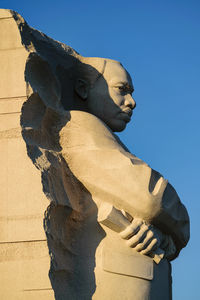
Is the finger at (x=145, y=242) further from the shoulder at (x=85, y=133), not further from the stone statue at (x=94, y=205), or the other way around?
the shoulder at (x=85, y=133)

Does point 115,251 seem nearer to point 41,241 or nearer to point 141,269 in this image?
point 141,269

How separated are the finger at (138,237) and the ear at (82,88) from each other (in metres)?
1.88

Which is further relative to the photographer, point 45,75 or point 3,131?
point 45,75

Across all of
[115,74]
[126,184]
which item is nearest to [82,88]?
[115,74]

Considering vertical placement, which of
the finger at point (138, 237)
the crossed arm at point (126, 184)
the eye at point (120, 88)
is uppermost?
the eye at point (120, 88)

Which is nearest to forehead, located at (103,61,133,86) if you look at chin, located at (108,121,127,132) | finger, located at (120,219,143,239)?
chin, located at (108,121,127,132)

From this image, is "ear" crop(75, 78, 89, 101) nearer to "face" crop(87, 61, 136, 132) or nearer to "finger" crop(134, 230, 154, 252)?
"face" crop(87, 61, 136, 132)

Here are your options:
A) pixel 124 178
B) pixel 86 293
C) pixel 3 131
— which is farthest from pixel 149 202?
pixel 3 131

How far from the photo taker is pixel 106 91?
810cm

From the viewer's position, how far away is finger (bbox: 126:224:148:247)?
23.3ft

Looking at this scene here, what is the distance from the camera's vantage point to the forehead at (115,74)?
810 centimetres

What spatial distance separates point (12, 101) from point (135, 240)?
190 centimetres

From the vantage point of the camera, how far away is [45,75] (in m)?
7.59

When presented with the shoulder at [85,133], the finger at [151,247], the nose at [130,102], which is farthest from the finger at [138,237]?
the nose at [130,102]
